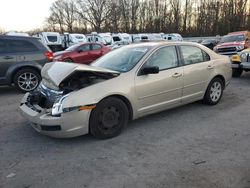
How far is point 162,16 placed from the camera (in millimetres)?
56875

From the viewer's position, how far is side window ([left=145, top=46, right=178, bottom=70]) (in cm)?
470

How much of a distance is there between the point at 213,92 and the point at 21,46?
573 centimetres

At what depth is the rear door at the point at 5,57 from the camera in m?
7.46

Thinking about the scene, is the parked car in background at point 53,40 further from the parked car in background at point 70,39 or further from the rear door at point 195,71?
the rear door at point 195,71

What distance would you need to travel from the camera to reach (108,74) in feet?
13.7

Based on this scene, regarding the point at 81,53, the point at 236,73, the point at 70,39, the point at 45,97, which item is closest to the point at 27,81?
the point at 45,97

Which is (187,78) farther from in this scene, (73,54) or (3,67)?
(73,54)

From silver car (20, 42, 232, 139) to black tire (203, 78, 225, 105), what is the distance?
87mm

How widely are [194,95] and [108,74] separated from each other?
2.17 metres

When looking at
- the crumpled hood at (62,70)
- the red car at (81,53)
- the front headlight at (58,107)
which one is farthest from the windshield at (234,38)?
the front headlight at (58,107)

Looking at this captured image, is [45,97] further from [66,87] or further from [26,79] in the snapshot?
[26,79]

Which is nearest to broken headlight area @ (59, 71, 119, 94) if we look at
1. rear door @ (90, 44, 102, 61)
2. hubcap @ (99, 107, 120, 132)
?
hubcap @ (99, 107, 120, 132)

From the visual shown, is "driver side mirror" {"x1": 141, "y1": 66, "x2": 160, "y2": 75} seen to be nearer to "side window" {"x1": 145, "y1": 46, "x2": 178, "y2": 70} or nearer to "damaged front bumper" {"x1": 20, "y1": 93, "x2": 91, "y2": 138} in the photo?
"side window" {"x1": 145, "y1": 46, "x2": 178, "y2": 70}

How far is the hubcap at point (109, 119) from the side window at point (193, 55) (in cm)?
194
